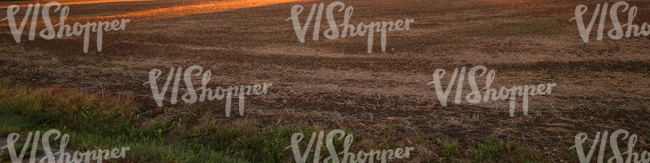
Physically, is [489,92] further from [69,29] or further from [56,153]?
[69,29]

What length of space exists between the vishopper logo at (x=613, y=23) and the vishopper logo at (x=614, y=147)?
6245 millimetres

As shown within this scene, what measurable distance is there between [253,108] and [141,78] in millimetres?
3409

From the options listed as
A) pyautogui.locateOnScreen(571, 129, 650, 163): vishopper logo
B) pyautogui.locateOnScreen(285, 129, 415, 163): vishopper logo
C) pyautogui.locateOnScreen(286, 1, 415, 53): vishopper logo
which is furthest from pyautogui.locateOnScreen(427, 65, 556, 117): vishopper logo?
pyautogui.locateOnScreen(286, 1, 415, 53): vishopper logo

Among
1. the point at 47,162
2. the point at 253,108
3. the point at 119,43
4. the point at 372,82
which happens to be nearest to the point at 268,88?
the point at 253,108

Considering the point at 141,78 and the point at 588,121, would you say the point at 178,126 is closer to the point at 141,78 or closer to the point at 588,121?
the point at 141,78

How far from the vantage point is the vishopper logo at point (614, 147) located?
14.0 feet

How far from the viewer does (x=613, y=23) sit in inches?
455

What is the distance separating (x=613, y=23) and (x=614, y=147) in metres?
9.47

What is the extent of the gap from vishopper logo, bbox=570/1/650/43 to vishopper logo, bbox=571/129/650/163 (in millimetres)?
6245

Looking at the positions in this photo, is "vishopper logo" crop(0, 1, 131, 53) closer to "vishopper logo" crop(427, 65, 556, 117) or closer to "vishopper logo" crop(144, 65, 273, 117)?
"vishopper logo" crop(144, 65, 273, 117)

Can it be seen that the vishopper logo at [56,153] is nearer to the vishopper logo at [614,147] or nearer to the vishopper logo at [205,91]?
the vishopper logo at [205,91]

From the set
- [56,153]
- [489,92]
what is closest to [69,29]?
[56,153]

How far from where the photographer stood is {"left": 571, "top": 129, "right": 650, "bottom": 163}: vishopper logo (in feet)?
14.0

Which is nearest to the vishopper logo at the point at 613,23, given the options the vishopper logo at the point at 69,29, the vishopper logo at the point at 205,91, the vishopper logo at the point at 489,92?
the vishopper logo at the point at 489,92
